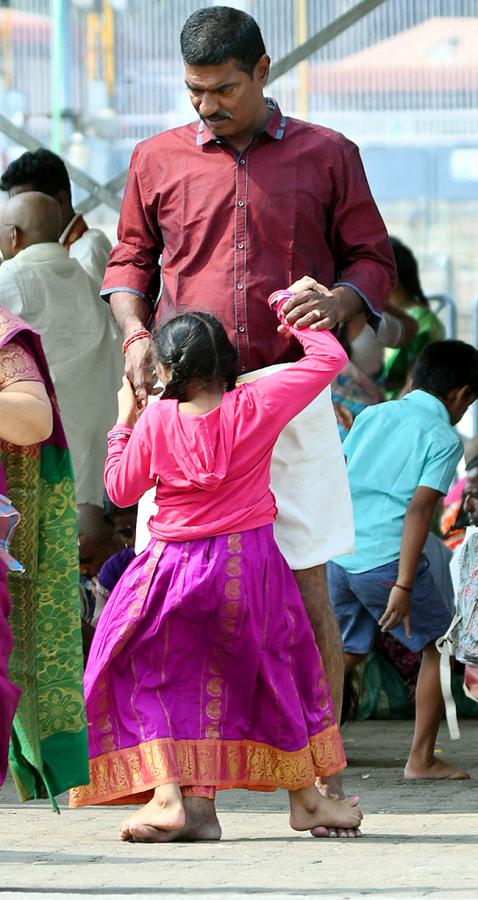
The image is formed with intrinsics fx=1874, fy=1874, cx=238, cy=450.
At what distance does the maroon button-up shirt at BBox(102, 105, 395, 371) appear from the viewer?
17.1ft

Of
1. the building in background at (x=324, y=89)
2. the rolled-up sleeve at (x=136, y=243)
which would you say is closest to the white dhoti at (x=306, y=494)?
the rolled-up sleeve at (x=136, y=243)

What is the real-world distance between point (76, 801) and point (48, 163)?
3303 millimetres

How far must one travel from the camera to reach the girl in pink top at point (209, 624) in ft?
15.9

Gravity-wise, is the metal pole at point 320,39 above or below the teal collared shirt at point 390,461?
above

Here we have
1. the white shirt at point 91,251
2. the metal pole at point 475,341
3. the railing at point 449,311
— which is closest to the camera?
the white shirt at point 91,251

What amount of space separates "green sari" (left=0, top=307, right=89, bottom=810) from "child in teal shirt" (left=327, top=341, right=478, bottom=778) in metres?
1.58

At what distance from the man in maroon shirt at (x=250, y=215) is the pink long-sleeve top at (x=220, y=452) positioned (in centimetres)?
20

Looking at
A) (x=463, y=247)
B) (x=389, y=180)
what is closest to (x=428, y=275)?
(x=463, y=247)

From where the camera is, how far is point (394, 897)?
12.5 feet

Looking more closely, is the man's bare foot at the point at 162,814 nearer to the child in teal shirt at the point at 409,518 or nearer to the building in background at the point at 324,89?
the child in teal shirt at the point at 409,518

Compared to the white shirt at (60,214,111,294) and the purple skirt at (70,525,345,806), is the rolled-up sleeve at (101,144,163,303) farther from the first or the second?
the white shirt at (60,214,111,294)

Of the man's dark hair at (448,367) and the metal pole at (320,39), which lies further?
the metal pole at (320,39)

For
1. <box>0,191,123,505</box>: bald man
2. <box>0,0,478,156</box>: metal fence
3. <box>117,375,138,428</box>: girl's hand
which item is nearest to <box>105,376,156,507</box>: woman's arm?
<box>117,375,138,428</box>: girl's hand

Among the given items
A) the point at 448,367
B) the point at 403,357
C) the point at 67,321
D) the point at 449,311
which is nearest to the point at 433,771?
the point at 448,367
